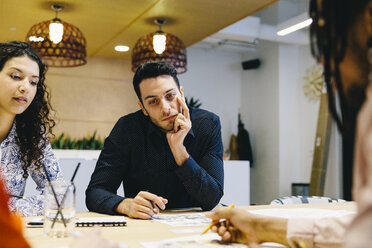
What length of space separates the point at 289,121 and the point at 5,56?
19.3ft

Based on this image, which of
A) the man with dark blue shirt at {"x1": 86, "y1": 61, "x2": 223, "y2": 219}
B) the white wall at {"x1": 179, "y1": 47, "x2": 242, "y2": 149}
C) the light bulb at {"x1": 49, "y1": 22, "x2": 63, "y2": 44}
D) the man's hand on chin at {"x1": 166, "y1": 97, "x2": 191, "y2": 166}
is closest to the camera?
the man's hand on chin at {"x1": 166, "y1": 97, "x2": 191, "y2": 166}

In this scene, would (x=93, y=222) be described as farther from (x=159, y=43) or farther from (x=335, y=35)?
(x=159, y=43)

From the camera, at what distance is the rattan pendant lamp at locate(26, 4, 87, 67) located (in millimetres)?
4078

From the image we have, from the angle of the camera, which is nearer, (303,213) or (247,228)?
(247,228)

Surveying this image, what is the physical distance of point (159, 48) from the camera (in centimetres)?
445

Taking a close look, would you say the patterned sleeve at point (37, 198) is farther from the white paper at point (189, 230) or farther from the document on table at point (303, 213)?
the document on table at point (303, 213)

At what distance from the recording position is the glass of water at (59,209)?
113cm

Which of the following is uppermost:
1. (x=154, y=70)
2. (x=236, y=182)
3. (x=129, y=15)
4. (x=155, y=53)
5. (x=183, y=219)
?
(x=129, y=15)

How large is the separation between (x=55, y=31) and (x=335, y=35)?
3.85m

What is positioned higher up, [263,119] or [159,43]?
[159,43]

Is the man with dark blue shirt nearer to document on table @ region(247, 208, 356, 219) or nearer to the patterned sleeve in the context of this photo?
the patterned sleeve

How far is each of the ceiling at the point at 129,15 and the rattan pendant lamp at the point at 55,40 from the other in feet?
0.75

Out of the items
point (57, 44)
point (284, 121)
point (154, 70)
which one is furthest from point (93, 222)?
point (284, 121)

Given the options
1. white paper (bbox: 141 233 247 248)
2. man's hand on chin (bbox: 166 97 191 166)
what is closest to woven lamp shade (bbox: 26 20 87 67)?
man's hand on chin (bbox: 166 97 191 166)
